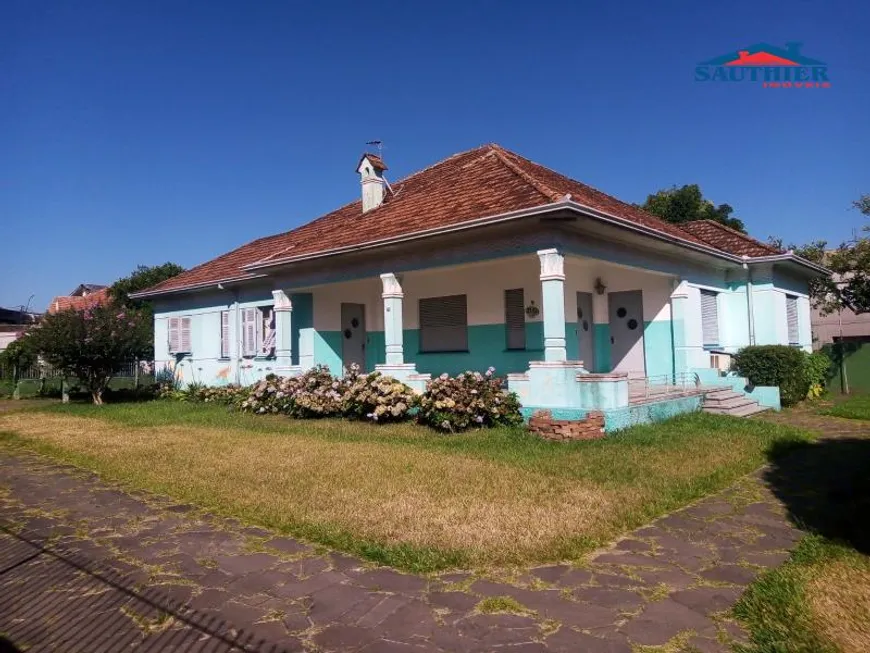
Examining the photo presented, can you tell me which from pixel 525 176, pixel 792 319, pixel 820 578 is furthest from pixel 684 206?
pixel 820 578

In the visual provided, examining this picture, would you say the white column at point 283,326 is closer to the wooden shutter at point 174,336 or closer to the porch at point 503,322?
the porch at point 503,322

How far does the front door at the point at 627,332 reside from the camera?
41.7ft

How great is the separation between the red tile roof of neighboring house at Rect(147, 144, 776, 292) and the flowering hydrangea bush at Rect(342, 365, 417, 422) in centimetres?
264

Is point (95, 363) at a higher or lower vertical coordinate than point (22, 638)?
higher

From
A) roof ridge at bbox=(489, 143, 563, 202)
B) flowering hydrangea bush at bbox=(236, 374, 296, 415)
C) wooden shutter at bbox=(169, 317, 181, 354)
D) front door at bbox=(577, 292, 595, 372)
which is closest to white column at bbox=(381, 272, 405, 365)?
flowering hydrangea bush at bbox=(236, 374, 296, 415)

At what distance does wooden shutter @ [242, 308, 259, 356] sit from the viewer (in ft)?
51.2

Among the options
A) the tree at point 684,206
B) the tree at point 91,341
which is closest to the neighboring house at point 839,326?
the tree at point 684,206

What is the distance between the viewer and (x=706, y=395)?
1089 cm

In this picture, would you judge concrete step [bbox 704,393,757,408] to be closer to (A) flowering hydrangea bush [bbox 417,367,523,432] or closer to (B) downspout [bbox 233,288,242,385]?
(A) flowering hydrangea bush [bbox 417,367,523,432]

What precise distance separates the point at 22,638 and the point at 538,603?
2.85m

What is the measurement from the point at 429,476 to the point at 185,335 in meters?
13.9

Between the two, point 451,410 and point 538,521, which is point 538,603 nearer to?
point 538,521

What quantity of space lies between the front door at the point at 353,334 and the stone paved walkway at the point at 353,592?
9.70 meters

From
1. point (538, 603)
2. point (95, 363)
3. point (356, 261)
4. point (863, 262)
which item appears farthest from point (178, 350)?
point (863, 262)
